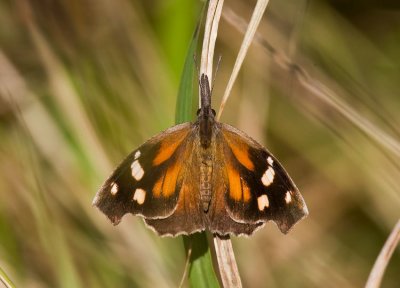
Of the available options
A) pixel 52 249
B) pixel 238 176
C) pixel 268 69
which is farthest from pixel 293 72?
pixel 52 249

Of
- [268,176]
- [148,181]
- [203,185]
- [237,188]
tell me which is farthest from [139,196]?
[268,176]

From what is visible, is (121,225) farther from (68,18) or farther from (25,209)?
(68,18)

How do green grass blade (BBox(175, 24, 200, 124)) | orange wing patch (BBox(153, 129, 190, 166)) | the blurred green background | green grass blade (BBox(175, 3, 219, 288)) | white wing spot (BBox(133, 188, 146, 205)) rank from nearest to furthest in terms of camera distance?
green grass blade (BBox(175, 3, 219, 288))
green grass blade (BBox(175, 24, 200, 124))
white wing spot (BBox(133, 188, 146, 205))
orange wing patch (BBox(153, 129, 190, 166))
the blurred green background

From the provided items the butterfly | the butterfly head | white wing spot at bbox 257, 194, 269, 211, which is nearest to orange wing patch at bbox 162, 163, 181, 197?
the butterfly

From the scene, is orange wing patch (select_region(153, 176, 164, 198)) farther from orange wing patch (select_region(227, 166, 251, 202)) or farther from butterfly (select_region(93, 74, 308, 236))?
orange wing patch (select_region(227, 166, 251, 202))

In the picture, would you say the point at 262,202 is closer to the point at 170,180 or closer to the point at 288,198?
the point at 288,198

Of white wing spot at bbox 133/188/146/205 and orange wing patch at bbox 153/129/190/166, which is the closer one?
white wing spot at bbox 133/188/146/205

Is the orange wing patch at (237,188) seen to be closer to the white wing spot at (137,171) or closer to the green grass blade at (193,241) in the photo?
the green grass blade at (193,241)
